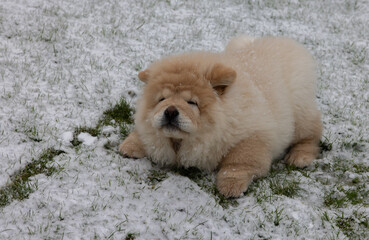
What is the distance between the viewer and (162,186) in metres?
3.60

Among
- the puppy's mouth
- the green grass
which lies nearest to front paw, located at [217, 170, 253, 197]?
the puppy's mouth

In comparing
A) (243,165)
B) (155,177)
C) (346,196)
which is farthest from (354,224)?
(155,177)

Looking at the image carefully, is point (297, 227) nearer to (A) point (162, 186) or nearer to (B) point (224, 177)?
(B) point (224, 177)

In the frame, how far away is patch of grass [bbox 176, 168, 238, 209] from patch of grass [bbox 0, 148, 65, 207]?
4.72ft

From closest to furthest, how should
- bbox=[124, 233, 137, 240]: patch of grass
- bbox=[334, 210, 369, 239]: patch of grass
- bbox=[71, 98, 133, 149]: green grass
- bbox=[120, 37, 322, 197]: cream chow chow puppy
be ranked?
bbox=[124, 233, 137, 240]: patch of grass
bbox=[334, 210, 369, 239]: patch of grass
bbox=[120, 37, 322, 197]: cream chow chow puppy
bbox=[71, 98, 133, 149]: green grass

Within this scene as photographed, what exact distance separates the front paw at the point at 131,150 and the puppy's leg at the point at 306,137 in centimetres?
190

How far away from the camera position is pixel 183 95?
141 inches

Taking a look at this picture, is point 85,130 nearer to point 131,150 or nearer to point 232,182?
point 131,150

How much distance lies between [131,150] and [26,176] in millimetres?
1157

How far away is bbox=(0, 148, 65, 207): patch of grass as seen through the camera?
3232mm

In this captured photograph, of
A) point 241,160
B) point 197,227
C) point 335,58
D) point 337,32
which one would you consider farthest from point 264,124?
point 337,32

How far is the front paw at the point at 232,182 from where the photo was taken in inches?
141

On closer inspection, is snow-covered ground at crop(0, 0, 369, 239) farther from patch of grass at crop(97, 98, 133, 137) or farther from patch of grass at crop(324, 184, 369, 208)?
patch of grass at crop(97, 98, 133, 137)

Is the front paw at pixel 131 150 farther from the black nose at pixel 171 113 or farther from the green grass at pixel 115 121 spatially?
the black nose at pixel 171 113
